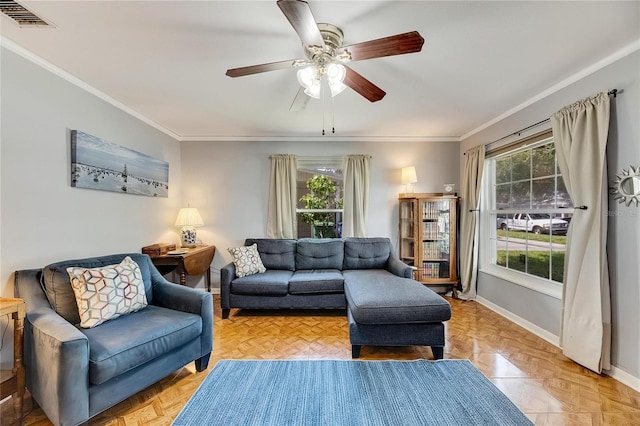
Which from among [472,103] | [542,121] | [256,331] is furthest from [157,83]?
[542,121]

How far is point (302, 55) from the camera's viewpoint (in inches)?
74.9

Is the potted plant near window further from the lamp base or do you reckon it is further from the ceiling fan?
the ceiling fan

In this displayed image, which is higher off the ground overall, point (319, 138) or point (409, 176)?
point (319, 138)

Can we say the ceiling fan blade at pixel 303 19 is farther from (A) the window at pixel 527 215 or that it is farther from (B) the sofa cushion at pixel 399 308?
(A) the window at pixel 527 215

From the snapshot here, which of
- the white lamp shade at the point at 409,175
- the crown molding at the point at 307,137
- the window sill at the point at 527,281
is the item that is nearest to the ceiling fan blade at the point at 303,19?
the crown molding at the point at 307,137

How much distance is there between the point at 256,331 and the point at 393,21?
279 centimetres

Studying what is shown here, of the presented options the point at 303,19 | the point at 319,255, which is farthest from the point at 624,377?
the point at 303,19

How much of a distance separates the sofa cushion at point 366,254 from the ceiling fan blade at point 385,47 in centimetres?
245

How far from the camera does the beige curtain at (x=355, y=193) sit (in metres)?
3.81

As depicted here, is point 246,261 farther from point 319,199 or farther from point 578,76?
point 578,76

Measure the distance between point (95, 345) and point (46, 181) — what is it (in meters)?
1.32

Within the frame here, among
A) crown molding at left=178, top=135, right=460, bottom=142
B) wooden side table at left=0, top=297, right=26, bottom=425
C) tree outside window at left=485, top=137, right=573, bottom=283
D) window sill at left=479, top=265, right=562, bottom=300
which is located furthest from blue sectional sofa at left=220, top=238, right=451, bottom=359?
wooden side table at left=0, top=297, right=26, bottom=425

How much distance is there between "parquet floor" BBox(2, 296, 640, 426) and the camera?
1.58 metres

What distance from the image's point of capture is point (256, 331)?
267 centimetres
